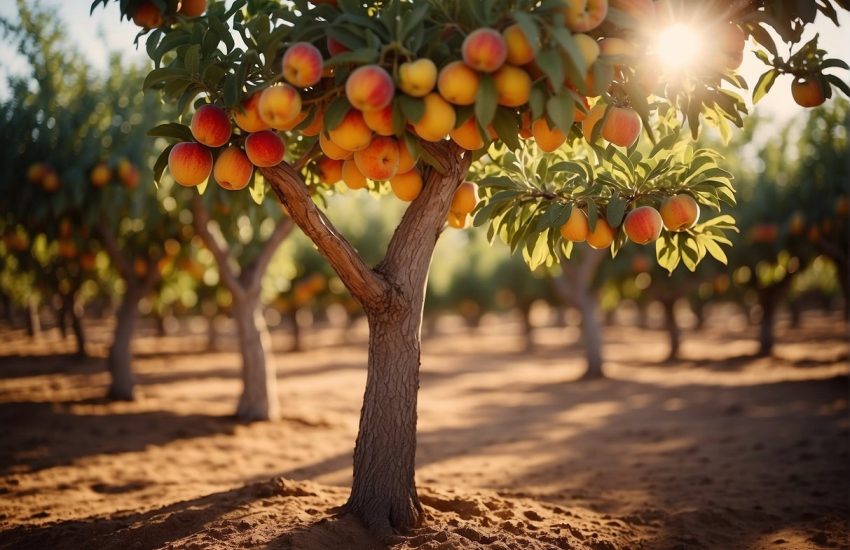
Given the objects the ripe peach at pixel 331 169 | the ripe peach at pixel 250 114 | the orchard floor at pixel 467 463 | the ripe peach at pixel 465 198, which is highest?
the ripe peach at pixel 250 114

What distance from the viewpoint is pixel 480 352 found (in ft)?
83.9

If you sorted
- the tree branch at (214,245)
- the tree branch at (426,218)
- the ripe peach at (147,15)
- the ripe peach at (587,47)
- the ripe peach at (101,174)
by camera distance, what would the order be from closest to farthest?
the ripe peach at (587,47)
the ripe peach at (147,15)
the tree branch at (426,218)
the ripe peach at (101,174)
the tree branch at (214,245)

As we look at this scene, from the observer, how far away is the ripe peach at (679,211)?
118 inches

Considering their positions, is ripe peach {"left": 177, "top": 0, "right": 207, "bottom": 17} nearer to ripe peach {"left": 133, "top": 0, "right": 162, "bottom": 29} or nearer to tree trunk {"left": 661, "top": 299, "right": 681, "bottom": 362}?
ripe peach {"left": 133, "top": 0, "right": 162, "bottom": 29}

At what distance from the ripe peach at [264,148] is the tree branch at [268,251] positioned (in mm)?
5208

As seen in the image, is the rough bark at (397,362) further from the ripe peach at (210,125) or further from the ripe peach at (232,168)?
the ripe peach at (210,125)

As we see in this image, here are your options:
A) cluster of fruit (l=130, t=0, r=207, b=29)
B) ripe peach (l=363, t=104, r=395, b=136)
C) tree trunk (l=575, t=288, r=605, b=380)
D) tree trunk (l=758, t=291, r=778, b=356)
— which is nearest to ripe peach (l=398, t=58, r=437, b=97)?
ripe peach (l=363, t=104, r=395, b=136)

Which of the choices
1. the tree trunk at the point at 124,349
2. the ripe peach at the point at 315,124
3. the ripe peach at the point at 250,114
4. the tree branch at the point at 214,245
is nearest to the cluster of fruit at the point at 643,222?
the ripe peach at the point at 315,124

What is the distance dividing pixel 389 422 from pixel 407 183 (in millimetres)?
1476

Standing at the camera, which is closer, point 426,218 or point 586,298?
point 426,218

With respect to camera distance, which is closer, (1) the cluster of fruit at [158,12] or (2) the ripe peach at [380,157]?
(2) the ripe peach at [380,157]

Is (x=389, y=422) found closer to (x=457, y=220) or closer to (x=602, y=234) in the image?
(x=457, y=220)

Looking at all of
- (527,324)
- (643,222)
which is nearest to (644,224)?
(643,222)

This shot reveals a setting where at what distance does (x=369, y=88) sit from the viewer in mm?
2301
